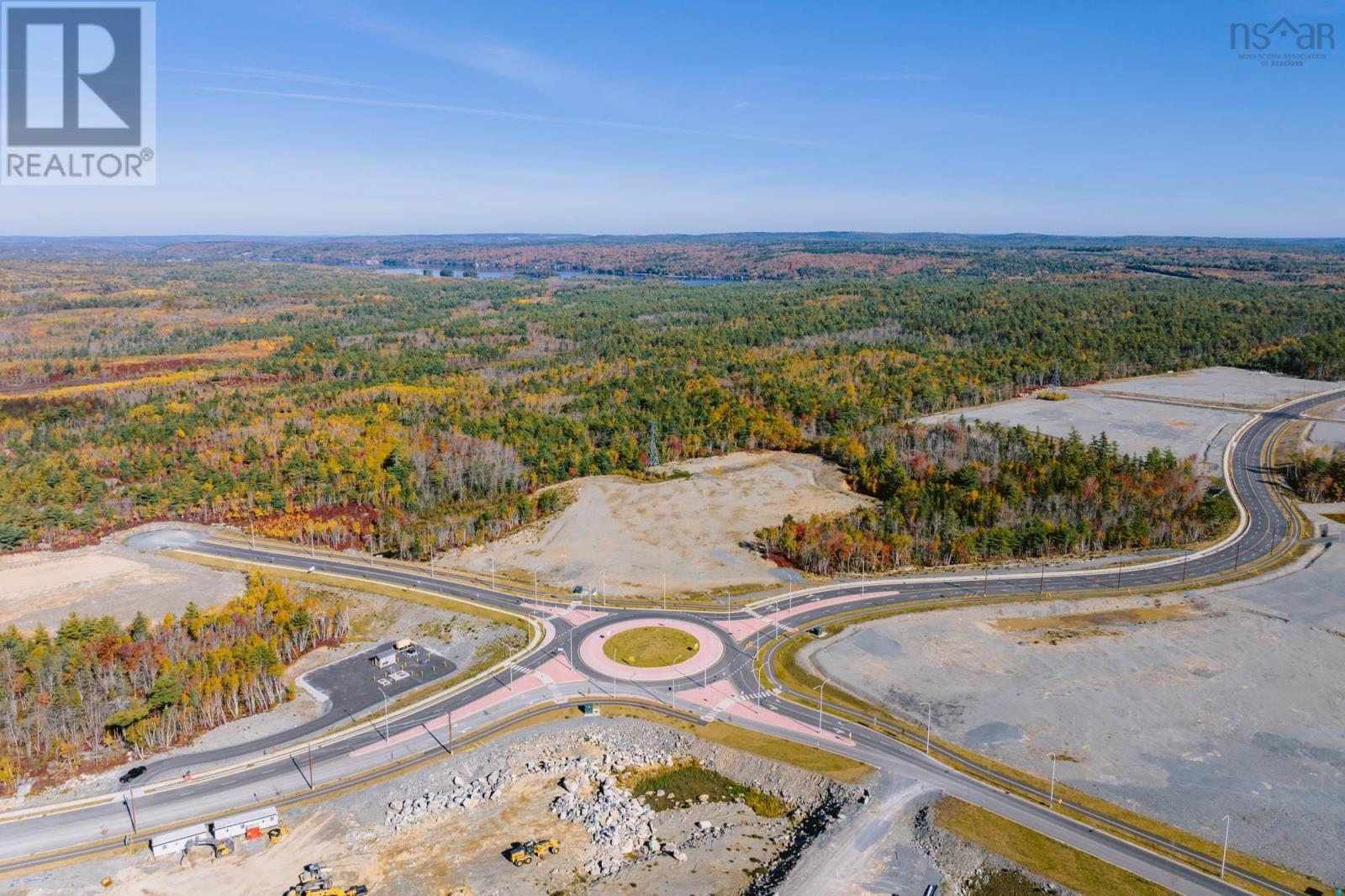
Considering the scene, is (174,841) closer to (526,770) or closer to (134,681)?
(526,770)

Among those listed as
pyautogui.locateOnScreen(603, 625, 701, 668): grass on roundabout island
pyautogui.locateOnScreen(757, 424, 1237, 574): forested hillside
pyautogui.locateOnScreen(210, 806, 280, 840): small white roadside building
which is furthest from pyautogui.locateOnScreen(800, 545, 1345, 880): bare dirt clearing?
pyautogui.locateOnScreen(210, 806, 280, 840): small white roadside building

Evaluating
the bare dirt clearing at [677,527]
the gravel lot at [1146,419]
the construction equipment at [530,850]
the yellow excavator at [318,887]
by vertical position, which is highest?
the gravel lot at [1146,419]

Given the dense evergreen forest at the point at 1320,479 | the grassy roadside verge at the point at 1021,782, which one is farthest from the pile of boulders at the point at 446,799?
the dense evergreen forest at the point at 1320,479

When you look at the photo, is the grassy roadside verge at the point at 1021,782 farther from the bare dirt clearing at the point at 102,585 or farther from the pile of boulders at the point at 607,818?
the bare dirt clearing at the point at 102,585

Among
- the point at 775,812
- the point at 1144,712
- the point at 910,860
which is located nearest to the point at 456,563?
the point at 775,812

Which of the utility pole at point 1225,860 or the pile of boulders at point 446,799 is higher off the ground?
the utility pole at point 1225,860

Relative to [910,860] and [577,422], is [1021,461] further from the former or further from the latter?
[910,860]

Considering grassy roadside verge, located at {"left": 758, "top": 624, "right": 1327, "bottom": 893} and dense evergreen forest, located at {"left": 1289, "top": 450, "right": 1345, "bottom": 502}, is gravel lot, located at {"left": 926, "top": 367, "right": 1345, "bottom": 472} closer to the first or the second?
dense evergreen forest, located at {"left": 1289, "top": 450, "right": 1345, "bottom": 502}

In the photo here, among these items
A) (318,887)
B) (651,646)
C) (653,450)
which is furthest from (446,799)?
(653,450)
